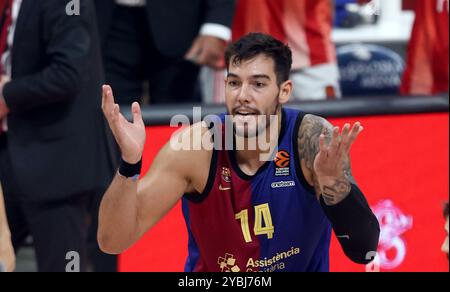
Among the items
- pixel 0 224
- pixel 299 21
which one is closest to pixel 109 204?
pixel 0 224

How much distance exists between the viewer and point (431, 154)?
247 inches

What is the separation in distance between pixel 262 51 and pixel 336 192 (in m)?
0.68

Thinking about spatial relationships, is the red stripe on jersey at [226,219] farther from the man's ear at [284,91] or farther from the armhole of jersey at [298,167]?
the man's ear at [284,91]

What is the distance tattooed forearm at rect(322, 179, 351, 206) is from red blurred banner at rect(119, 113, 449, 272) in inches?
65.4

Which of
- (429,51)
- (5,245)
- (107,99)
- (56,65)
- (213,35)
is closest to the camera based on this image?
(107,99)

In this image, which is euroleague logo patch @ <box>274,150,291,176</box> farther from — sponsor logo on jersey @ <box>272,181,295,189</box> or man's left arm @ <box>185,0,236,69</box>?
man's left arm @ <box>185,0,236,69</box>

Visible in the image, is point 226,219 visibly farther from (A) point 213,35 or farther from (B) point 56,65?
(A) point 213,35

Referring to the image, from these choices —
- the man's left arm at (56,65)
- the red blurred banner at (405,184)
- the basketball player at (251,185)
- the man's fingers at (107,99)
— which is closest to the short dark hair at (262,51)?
the basketball player at (251,185)

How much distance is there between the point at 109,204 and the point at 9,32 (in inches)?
57.3

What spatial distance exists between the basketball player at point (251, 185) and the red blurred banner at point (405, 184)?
4.29ft

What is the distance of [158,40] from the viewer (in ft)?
20.5

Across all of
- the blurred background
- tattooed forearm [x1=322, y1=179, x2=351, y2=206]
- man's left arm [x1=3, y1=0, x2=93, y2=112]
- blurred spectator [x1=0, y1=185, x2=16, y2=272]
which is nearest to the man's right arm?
blurred spectator [x1=0, y1=185, x2=16, y2=272]

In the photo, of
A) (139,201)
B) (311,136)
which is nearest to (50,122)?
(139,201)

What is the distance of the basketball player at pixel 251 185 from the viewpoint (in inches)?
181
